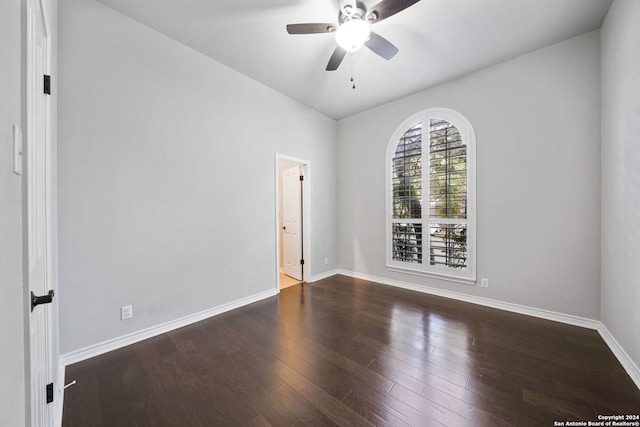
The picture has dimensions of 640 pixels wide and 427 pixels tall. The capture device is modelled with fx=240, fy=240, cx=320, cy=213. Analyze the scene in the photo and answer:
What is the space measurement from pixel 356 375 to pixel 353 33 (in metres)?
2.75

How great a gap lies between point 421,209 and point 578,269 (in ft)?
5.80

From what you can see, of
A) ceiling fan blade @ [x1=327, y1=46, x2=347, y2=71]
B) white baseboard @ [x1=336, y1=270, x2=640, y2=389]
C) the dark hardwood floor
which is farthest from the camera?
ceiling fan blade @ [x1=327, y1=46, x2=347, y2=71]

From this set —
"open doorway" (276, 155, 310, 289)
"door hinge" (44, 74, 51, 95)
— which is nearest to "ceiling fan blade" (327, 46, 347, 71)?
"open doorway" (276, 155, 310, 289)

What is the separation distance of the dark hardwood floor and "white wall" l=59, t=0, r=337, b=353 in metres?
0.45

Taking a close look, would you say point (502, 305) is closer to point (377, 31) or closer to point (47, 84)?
point (377, 31)

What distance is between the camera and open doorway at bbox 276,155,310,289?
13.8ft

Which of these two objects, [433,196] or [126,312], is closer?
[126,312]

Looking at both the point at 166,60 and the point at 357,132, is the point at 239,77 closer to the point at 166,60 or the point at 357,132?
the point at 166,60

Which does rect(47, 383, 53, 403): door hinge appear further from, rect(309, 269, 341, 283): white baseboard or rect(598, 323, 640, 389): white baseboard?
rect(598, 323, 640, 389): white baseboard

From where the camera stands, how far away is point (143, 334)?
235cm

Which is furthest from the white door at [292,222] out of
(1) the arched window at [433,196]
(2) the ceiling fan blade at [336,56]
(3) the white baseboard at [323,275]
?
(2) the ceiling fan blade at [336,56]

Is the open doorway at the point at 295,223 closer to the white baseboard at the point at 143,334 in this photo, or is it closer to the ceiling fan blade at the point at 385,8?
the white baseboard at the point at 143,334

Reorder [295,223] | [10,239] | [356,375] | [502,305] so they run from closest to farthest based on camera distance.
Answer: [10,239] → [356,375] → [502,305] → [295,223]

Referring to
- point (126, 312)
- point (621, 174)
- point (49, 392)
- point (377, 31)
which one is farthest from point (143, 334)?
point (621, 174)
